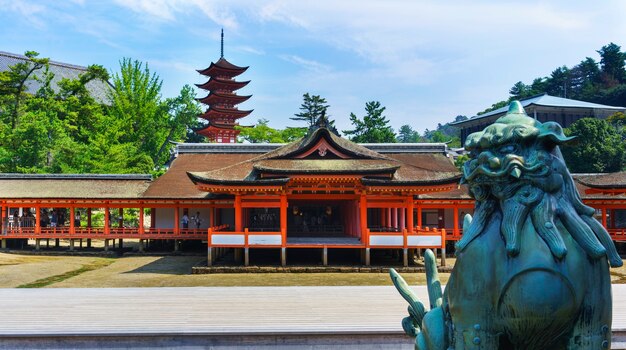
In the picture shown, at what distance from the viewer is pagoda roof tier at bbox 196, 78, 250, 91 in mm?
51406

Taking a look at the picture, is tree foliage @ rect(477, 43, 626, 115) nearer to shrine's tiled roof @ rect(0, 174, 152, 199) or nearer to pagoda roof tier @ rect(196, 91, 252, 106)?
pagoda roof tier @ rect(196, 91, 252, 106)

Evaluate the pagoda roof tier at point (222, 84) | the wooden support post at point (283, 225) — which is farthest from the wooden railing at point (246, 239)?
the pagoda roof tier at point (222, 84)

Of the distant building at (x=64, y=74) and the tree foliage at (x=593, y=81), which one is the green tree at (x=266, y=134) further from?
the tree foliage at (x=593, y=81)

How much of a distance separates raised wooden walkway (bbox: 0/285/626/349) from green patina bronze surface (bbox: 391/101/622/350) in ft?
12.3

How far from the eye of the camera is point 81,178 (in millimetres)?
26938

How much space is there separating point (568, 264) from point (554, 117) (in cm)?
5355

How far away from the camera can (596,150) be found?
40.5 m

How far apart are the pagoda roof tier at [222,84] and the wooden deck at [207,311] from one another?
43251 millimetres

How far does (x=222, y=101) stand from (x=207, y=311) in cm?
4509

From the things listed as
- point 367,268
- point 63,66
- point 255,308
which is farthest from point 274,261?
point 63,66

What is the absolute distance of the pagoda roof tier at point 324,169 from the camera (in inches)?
729

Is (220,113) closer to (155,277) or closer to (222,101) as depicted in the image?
(222,101)

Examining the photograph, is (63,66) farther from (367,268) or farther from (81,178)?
(367,268)

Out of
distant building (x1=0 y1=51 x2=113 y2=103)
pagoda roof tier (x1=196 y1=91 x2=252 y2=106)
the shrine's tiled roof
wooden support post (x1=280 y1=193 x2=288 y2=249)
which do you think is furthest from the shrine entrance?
distant building (x1=0 y1=51 x2=113 y2=103)
